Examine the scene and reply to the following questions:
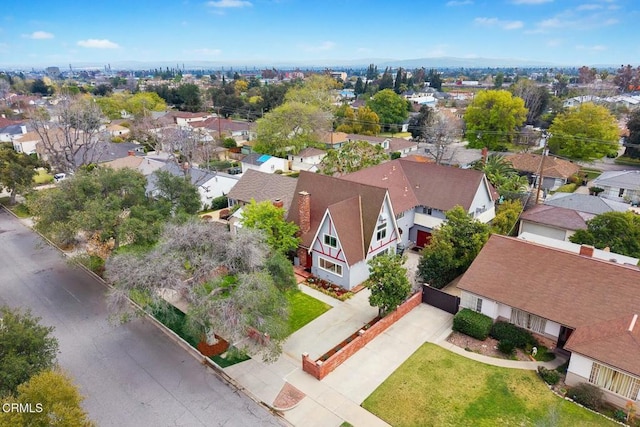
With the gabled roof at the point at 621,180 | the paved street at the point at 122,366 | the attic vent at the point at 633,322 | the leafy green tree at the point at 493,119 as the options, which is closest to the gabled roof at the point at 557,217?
the attic vent at the point at 633,322

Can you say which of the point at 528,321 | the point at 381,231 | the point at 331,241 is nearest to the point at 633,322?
the point at 528,321

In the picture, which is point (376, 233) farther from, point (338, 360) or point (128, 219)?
point (128, 219)

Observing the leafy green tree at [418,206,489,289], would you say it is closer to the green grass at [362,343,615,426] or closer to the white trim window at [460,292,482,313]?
the white trim window at [460,292,482,313]

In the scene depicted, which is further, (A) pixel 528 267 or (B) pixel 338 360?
(A) pixel 528 267

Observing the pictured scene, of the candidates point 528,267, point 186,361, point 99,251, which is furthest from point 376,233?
point 99,251

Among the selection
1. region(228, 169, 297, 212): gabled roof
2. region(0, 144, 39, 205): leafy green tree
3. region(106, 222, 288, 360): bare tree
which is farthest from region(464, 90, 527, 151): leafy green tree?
region(0, 144, 39, 205): leafy green tree

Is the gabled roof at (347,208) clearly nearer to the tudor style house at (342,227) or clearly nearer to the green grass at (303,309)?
the tudor style house at (342,227)
